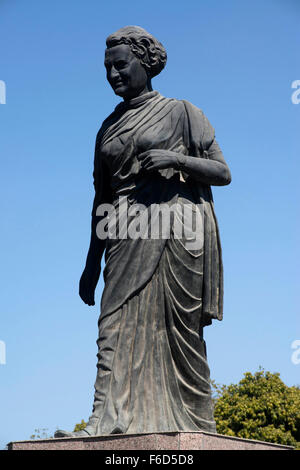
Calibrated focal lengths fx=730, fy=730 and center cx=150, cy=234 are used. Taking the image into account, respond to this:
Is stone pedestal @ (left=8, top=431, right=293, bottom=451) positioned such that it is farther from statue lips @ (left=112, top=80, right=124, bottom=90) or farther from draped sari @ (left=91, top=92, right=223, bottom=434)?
statue lips @ (left=112, top=80, right=124, bottom=90)

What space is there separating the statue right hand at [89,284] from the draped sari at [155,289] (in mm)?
767

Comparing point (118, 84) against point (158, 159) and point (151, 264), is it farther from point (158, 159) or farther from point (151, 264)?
point (151, 264)

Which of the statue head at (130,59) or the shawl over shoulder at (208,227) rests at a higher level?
the statue head at (130,59)

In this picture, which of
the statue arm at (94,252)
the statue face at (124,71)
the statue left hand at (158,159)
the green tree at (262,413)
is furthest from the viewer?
the green tree at (262,413)

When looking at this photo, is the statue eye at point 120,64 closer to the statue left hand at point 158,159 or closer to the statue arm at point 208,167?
the statue left hand at point 158,159

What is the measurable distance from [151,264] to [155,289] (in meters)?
0.32

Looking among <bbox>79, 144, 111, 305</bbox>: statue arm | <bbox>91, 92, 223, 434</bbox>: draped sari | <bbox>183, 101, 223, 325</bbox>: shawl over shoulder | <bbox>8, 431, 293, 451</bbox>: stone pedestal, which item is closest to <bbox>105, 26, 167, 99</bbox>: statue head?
<bbox>91, 92, 223, 434</bbox>: draped sari

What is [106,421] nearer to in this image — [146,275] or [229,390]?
[146,275]

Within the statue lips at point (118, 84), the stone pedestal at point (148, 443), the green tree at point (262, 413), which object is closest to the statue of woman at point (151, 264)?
the statue lips at point (118, 84)

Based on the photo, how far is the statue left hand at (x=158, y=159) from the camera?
916 cm

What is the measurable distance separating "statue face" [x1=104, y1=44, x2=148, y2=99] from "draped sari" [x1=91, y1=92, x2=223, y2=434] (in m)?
0.20

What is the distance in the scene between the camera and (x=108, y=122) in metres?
10.2

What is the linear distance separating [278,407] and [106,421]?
21.0 metres
